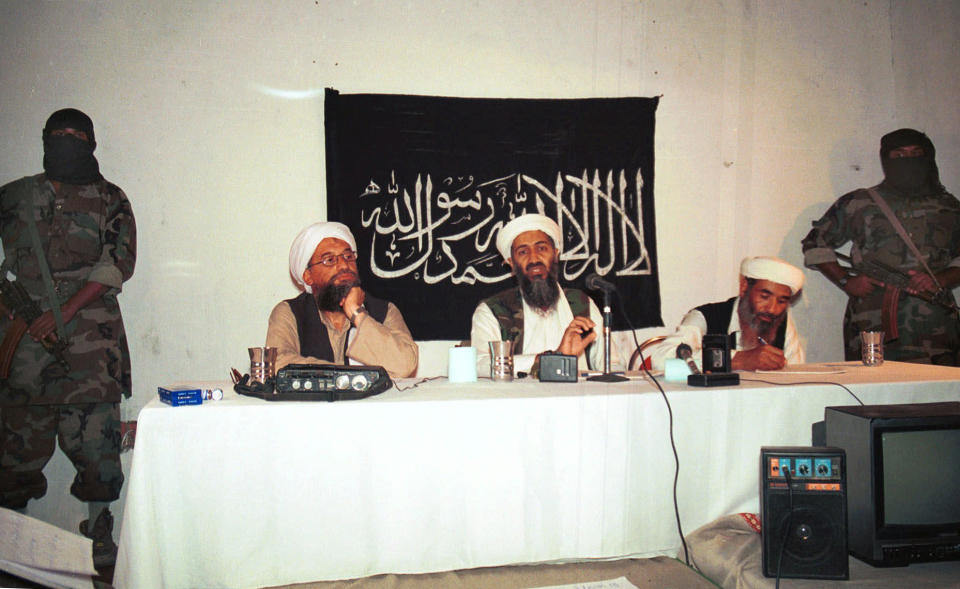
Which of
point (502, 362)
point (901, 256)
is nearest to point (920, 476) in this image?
point (502, 362)

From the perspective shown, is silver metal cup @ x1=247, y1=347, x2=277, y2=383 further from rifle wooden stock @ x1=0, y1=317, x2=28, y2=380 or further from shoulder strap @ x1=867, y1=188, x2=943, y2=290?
shoulder strap @ x1=867, y1=188, x2=943, y2=290

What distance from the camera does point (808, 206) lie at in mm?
4766

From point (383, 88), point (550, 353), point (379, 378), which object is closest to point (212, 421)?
point (379, 378)

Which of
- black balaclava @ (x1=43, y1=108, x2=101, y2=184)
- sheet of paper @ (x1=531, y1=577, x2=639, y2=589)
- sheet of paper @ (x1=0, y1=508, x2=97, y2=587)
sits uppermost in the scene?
black balaclava @ (x1=43, y1=108, x2=101, y2=184)

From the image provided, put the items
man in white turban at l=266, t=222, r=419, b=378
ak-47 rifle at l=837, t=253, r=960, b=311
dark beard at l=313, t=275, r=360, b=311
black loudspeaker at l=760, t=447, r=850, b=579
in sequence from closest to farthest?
black loudspeaker at l=760, t=447, r=850, b=579
man in white turban at l=266, t=222, r=419, b=378
dark beard at l=313, t=275, r=360, b=311
ak-47 rifle at l=837, t=253, r=960, b=311

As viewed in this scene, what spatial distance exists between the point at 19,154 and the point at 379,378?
116 inches

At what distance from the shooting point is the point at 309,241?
3.31 meters

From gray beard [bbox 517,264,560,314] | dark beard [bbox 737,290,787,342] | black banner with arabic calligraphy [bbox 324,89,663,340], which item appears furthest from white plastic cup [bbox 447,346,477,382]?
dark beard [bbox 737,290,787,342]

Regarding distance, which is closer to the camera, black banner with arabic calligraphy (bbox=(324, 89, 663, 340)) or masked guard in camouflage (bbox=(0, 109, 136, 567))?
masked guard in camouflage (bbox=(0, 109, 136, 567))

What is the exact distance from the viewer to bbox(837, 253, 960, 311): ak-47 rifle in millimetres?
4242

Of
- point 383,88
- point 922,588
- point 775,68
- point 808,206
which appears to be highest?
point 775,68

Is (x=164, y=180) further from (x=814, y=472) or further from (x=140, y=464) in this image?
(x=814, y=472)

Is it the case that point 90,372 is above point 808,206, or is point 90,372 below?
below

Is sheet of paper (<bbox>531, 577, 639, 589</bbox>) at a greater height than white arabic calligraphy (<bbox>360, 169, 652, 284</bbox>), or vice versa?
white arabic calligraphy (<bbox>360, 169, 652, 284</bbox>)
